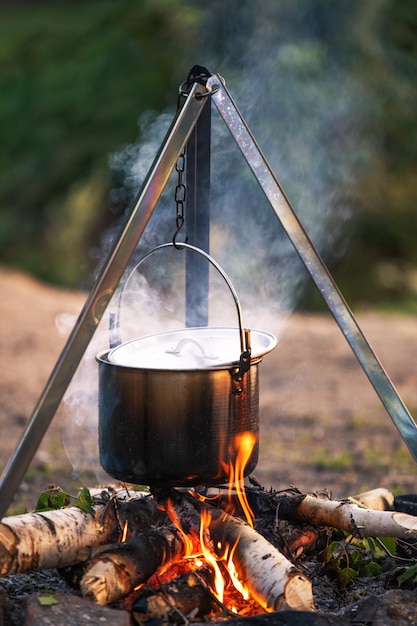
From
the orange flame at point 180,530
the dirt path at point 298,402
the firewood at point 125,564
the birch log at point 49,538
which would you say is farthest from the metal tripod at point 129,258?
the dirt path at point 298,402

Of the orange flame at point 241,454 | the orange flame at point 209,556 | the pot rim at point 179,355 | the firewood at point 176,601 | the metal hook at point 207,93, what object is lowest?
the firewood at point 176,601

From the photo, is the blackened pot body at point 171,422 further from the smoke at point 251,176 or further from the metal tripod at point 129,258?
the smoke at point 251,176

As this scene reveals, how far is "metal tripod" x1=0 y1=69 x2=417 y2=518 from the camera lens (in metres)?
2.58

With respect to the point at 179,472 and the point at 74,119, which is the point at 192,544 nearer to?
the point at 179,472

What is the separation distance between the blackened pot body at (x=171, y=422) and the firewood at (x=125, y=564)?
0.19 m

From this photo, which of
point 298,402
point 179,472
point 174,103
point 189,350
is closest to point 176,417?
point 179,472

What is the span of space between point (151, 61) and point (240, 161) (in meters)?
5.88

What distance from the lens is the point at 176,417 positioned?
2848 mm

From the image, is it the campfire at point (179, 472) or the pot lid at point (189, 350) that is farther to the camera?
the pot lid at point (189, 350)

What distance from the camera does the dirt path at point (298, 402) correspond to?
5539mm

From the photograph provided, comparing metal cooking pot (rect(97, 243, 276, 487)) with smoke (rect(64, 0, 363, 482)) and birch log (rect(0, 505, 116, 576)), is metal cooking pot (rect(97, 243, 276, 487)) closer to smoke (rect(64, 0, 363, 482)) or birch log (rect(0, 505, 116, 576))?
birch log (rect(0, 505, 116, 576))

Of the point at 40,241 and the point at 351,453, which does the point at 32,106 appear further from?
the point at 351,453

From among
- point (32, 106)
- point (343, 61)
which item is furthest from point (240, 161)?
point (32, 106)

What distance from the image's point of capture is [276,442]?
248 inches
